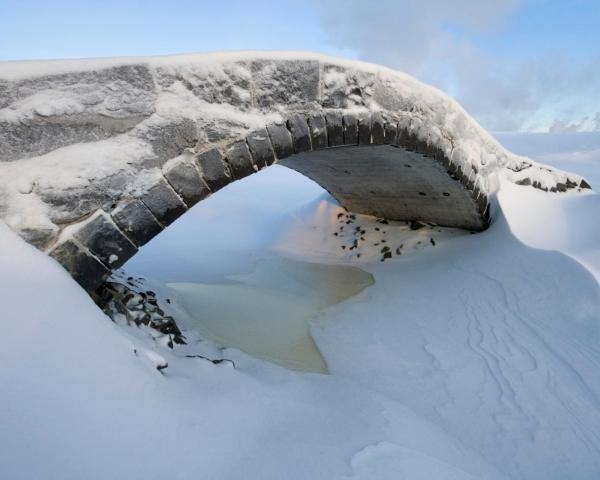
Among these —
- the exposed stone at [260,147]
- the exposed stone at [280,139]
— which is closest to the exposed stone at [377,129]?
the exposed stone at [280,139]

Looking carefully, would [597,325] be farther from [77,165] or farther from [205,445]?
[77,165]

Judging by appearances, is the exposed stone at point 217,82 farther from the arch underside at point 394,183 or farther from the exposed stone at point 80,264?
the arch underside at point 394,183

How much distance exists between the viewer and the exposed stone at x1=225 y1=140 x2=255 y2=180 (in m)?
2.36

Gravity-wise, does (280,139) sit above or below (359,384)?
above

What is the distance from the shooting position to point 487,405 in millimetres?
2162

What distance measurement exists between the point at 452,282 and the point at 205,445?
3.16m

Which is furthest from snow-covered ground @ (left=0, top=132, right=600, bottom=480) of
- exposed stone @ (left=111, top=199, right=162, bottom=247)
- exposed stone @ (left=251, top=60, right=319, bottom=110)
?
exposed stone @ (left=251, top=60, right=319, bottom=110)

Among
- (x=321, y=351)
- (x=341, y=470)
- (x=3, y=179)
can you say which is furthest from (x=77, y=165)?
(x=321, y=351)

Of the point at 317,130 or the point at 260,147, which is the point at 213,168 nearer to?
the point at 260,147

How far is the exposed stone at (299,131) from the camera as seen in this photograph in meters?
2.65

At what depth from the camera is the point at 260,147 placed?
2.48m

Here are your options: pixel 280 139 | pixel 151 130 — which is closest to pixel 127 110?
pixel 151 130

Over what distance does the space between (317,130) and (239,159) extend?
72 cm

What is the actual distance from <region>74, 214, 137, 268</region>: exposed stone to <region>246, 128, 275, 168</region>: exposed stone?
95 centimetres
